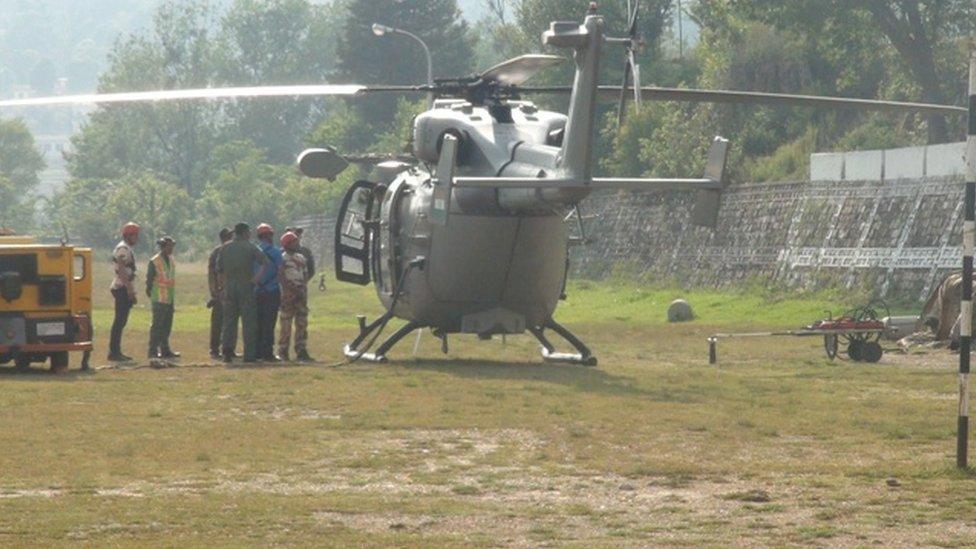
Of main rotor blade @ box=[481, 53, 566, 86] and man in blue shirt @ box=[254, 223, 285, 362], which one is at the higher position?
main rotor blade @ box=[481, 53, 566, 86]

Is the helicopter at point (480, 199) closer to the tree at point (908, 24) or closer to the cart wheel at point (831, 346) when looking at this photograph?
the cart wheel at point (831, 346)

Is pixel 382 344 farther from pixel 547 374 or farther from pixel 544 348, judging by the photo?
pixel 547 374

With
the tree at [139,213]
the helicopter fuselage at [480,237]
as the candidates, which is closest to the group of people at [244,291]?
the helicopter fuselage at [480,237]

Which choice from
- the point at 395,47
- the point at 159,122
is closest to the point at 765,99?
the point at 395,47

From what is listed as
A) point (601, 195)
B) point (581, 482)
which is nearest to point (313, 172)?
point (581, 482)

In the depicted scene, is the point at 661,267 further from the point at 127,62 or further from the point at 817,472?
the point at 127,62

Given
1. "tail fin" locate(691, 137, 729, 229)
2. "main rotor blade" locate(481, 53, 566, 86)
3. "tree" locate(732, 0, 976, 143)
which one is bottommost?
"tail fin" locate(691, 137, 729, 229)

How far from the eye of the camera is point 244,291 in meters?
27.6

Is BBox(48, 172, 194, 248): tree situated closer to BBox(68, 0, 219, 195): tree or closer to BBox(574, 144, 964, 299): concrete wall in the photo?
BBox(68, 0, 219, 195): tree

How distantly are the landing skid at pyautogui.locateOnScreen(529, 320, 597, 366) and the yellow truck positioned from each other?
17.7 feet

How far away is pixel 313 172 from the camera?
27.5m

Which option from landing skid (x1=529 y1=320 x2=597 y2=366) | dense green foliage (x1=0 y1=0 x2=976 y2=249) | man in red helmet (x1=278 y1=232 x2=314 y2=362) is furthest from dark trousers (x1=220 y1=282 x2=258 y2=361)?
dense green foliage (x1=0 y1=0 x2=976 y2=249)

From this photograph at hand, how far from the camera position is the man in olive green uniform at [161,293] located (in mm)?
28281

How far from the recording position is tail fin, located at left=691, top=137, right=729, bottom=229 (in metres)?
23.0
